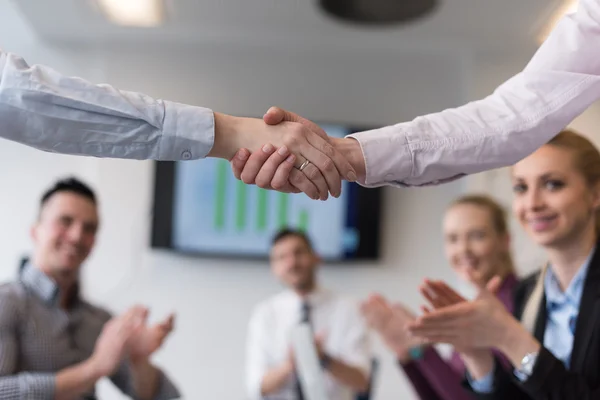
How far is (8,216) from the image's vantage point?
10.00 ft

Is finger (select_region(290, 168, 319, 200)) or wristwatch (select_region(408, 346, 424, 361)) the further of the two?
wristwatch (select_region(408, 346, 424, 361))

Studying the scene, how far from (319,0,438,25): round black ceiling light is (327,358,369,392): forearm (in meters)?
1.43

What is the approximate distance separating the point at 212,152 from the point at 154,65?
2.17 m

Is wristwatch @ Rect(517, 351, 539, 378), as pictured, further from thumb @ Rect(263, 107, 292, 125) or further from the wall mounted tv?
the wall mounted tv

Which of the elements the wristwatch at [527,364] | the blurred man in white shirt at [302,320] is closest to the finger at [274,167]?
the wristwatch at [527,364]

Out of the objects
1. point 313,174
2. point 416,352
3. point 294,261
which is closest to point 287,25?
point 294,261

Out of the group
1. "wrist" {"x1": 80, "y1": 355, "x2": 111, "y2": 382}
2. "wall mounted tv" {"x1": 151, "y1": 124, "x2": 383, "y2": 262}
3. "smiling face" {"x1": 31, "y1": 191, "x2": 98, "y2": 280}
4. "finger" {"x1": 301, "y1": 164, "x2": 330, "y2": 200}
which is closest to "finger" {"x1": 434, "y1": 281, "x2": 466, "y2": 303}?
"finger" {"x1": 301, "y1": 164, "x2": 330, "y2": 200}

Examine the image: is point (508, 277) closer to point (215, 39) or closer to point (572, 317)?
point (572, 317)

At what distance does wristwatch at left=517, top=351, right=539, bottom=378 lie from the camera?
1.22m

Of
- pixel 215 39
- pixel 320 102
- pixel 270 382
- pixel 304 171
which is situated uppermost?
pixel 215 39

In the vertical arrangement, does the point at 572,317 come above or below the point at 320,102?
below

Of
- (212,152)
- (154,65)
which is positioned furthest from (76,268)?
(154,65)

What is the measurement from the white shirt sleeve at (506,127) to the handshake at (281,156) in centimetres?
6

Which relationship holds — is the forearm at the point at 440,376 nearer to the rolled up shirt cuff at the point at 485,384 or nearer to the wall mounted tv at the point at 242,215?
the rolled up shirt cuff at the point at 485,384
